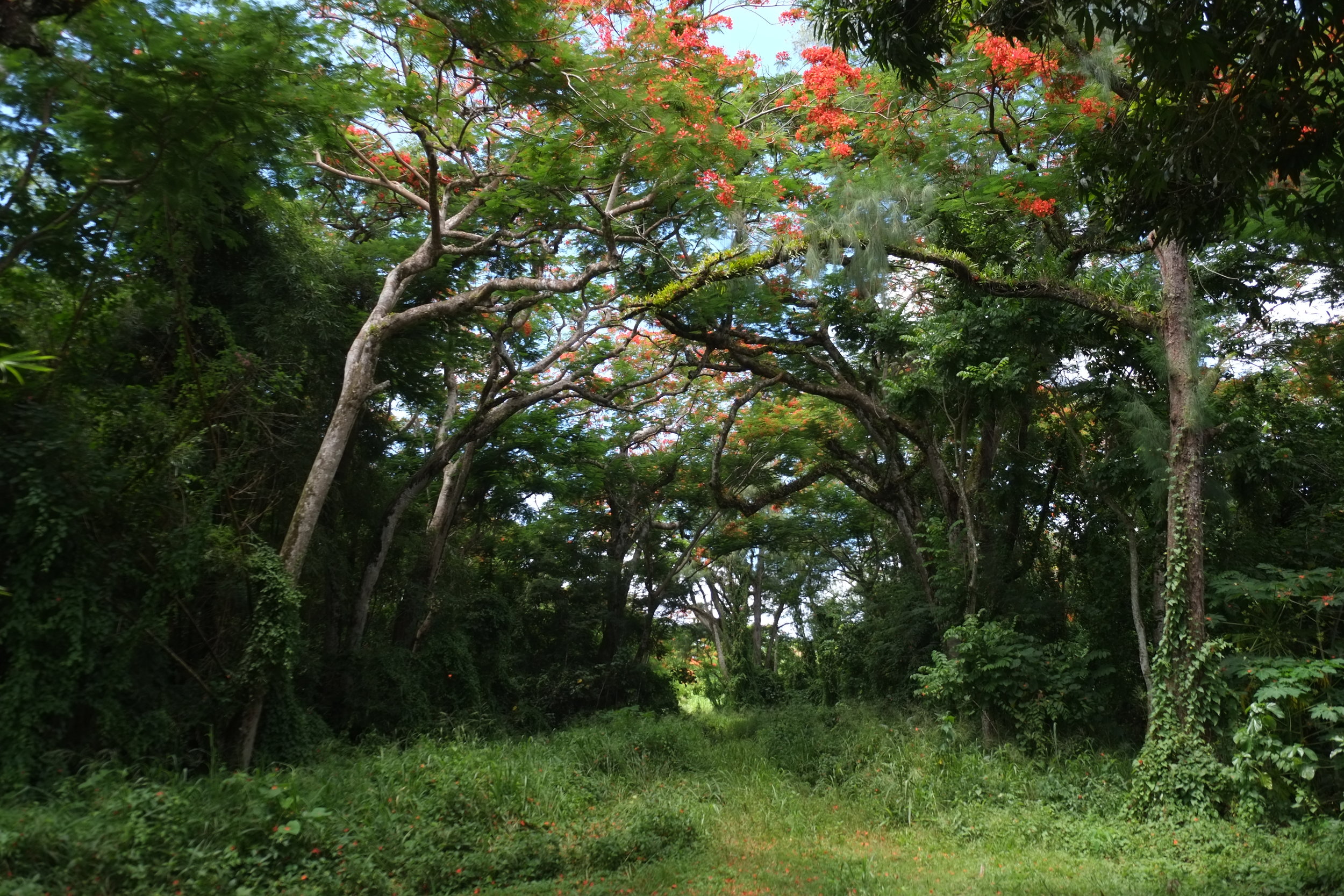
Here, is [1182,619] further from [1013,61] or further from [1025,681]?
[1013,61]

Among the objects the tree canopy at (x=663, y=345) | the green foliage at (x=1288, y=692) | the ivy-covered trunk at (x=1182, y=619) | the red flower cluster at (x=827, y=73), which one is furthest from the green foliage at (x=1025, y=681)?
the red flower cluster at (x=827, y=73)

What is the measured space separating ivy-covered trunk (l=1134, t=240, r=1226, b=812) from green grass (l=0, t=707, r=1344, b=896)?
32 centimetres

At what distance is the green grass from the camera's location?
197 inches

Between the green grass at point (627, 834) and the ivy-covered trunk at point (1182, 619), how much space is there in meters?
0.32

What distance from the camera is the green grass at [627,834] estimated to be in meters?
5.01

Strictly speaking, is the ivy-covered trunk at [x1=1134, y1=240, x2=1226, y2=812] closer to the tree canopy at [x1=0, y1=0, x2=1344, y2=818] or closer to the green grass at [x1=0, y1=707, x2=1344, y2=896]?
the tree canopy at [x1=0, y1=0, x2=1344, y2=818]

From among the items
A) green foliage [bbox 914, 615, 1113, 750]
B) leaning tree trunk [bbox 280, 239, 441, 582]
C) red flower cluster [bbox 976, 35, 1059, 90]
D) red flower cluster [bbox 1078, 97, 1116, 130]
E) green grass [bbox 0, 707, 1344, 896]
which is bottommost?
green grass [bbox 0, 707, 1344, 896]

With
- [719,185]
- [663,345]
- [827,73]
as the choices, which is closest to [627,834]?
[719,185]

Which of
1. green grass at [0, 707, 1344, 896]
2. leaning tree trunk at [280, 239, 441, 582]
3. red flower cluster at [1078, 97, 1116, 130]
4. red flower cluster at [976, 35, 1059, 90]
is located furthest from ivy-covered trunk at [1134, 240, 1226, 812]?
leaning tree trunk at [280, 239, 441, 582]

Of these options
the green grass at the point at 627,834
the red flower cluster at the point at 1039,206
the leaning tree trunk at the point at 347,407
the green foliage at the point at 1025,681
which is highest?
the red flower cluster at the point at 1039,206

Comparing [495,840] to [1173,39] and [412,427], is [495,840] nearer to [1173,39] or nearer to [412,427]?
[1173,39]

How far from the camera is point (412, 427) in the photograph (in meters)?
14.0

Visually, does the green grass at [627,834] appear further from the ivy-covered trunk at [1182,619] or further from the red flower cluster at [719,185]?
the red flower cluster at [719,185]

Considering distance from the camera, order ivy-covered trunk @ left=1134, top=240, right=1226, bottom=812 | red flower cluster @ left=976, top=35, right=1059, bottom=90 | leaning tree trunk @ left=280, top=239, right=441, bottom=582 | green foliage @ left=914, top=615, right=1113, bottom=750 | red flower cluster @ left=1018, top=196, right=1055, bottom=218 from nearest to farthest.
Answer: ivy-covered trunk @ left=1134, top=240, right=1226, bottom=812 → leaning tree trunk @ left=280, top=239, right=441, bottom=582 → red flower cluster @ left=976, top=35, right=1059, bottom=90 → green foliage @ left=914, top=615, right=1113, bottom=750 → red flower cluster @ left=1018, top=196, right=1055, bottom=218
